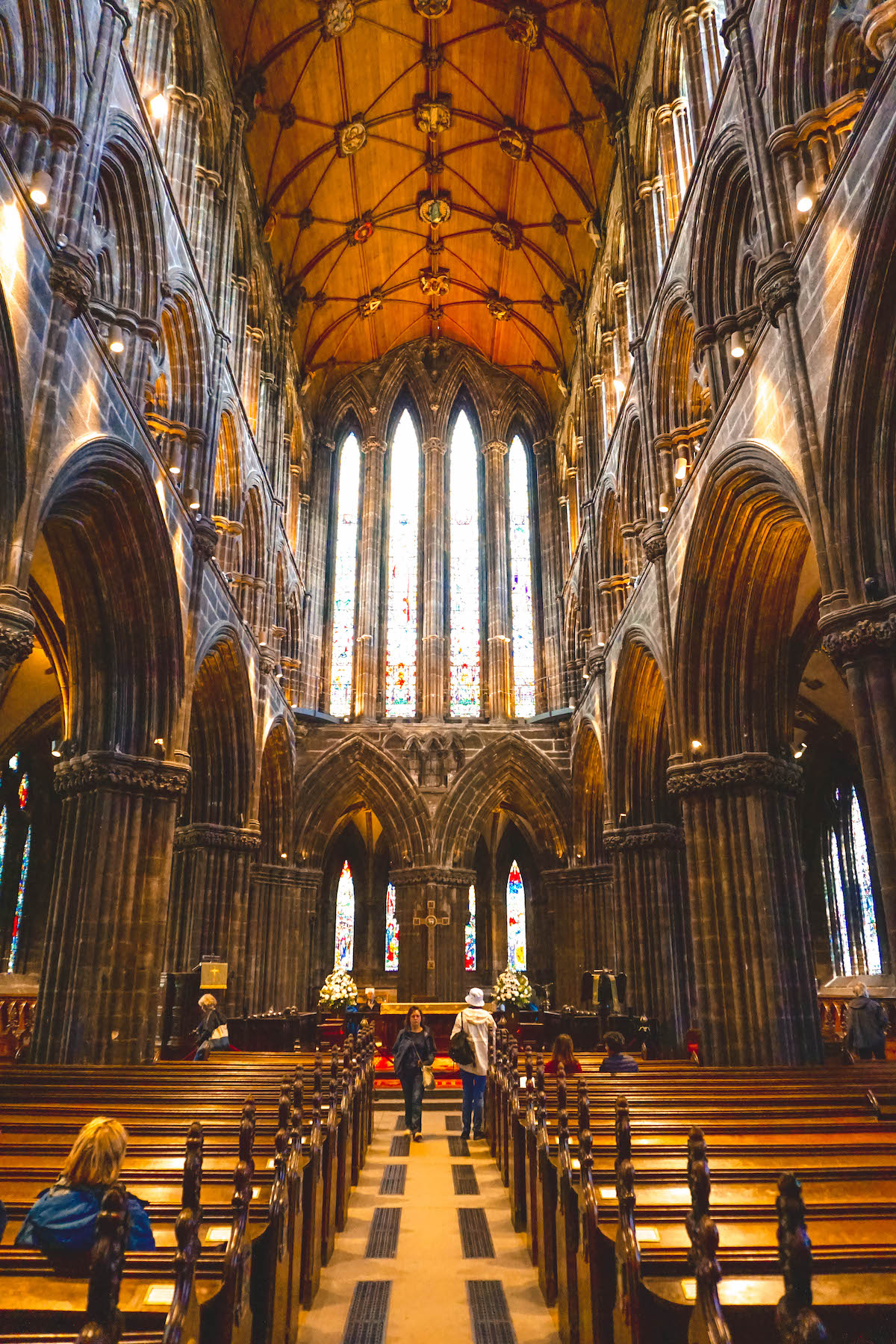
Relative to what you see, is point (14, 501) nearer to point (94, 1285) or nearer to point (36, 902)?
point (94, 1285)

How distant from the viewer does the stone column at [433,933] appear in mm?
23703

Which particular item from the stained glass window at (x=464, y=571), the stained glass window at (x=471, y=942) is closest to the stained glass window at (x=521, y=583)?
the stained glass window at (x=464, y=571)

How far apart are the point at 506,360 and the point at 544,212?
5825mm

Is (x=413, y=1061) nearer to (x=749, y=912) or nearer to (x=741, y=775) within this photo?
(x=749, y=912)

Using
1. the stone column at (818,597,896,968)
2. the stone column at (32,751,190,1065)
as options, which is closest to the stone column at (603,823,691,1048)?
the stone column at (32,751,190,1065)

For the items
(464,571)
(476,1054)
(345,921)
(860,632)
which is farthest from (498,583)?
(860,632)

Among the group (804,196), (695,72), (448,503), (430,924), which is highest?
(448,503)

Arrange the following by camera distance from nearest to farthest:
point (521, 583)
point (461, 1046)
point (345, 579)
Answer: point (461, 1046)
point (345, 579)
point (521, 583)

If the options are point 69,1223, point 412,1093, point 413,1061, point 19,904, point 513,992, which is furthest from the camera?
point 19,904

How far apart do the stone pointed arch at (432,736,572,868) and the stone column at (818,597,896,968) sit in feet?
55.4

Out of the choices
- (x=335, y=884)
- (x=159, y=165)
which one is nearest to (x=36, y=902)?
(x=335, y=884)

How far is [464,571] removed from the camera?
2820 cm

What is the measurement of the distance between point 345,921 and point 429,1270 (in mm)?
26022

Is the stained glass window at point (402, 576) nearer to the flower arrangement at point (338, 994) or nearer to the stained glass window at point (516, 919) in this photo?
the flower arrangement at point (338, 994)
